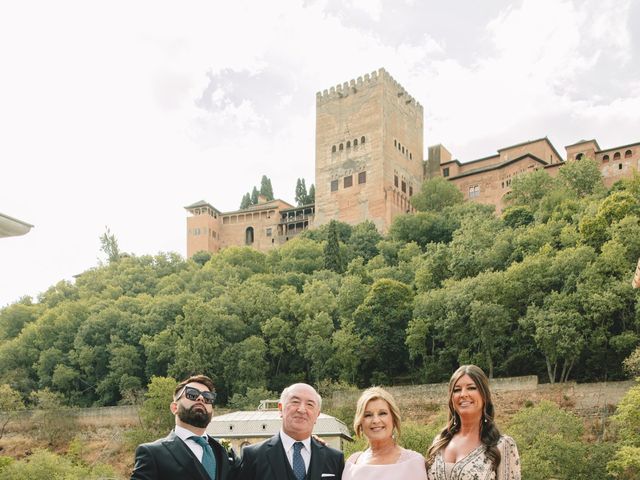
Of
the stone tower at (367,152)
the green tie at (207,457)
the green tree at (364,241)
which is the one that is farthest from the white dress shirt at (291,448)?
the stone tower at (367,152)

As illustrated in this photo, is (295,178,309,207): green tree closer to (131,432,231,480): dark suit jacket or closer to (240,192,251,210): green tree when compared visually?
(240,192,251,210): green tree

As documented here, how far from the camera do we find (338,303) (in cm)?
4481

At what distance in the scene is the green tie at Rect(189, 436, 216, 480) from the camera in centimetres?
584

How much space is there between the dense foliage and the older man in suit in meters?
28.8

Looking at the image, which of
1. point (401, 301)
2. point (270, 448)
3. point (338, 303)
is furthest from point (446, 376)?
point (270, 448)

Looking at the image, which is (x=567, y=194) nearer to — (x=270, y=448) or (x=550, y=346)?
(x=550, y=346)

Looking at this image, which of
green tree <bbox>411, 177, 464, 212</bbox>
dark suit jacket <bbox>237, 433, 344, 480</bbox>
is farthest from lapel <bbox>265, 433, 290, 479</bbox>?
green tree <bbox>411, 177, 464, 212</bbox>

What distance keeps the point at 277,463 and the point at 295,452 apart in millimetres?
179

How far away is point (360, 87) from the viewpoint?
7719cm

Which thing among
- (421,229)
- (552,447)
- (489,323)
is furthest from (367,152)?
(552,447)

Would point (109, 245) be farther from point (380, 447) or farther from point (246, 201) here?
point (380, 447)

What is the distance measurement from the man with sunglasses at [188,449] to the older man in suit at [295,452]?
0.32 metres

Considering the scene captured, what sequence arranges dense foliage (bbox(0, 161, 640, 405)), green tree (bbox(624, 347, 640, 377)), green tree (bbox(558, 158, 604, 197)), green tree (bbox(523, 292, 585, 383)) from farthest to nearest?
green tree (bbox(558, 158, 604, 197)) → dense foliage (bbox(0, 161, 640, 405)) → green tree (bbox(523, 292, 585, 383)) → green tree (bbox(624, 347, 640, 377))

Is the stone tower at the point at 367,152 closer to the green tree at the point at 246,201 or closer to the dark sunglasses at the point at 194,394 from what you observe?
the green tree at the point at 246,201
